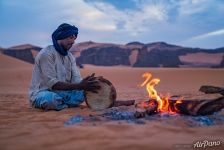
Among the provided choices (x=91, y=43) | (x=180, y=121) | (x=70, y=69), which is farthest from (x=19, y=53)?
(x=180, y=121)

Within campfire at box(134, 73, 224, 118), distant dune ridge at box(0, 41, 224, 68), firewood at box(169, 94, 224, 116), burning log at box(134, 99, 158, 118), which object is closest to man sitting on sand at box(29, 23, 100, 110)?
burning log at box(134, 99, 158, 118)

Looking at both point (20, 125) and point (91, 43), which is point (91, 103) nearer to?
point (20, 125)

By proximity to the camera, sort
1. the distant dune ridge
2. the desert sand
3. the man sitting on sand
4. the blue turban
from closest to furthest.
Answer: the desert sand < the man sitting on sand < the blue turban < the distant dune ridge

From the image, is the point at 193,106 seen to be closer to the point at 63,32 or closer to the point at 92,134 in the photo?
the point at 92,134

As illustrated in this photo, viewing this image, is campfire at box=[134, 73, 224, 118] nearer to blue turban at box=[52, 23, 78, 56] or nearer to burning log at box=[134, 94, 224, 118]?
burning log at box=[134, 94, 224, 118]

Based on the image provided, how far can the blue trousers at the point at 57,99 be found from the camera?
534 cm

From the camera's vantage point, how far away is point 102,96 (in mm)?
5148

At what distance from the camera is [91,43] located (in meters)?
59.8

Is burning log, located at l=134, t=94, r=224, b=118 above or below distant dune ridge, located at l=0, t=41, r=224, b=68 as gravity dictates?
below

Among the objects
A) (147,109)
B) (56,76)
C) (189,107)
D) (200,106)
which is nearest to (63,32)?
(56,76)

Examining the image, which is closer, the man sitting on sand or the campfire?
the campfire

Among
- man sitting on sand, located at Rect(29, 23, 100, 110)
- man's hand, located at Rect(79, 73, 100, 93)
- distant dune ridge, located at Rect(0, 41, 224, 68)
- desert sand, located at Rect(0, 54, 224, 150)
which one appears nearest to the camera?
desert sand, located at Rect(0, 54, 224, 150)

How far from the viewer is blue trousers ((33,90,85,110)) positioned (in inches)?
210

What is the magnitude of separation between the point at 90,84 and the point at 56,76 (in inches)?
30.4
